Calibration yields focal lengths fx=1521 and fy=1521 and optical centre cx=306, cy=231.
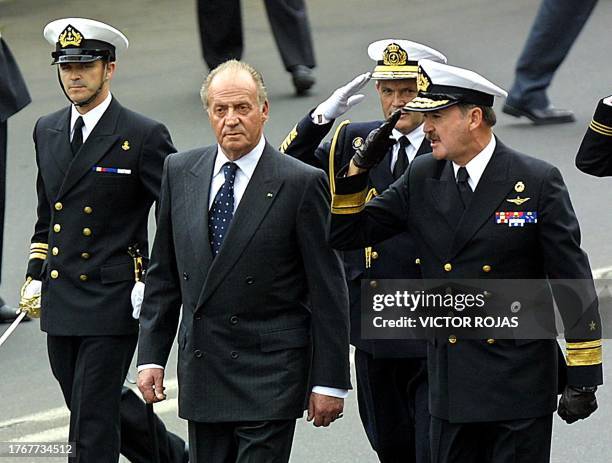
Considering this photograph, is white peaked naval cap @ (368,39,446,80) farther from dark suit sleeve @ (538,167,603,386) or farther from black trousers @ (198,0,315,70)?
black trousers @ (198,0,315,70)

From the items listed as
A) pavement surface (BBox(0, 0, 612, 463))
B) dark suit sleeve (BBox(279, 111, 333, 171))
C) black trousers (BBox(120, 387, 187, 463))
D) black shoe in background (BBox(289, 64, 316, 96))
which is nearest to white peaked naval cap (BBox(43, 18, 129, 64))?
dark suit sleeve (BBox(279, 111, 333, 171))

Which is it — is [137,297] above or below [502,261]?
below

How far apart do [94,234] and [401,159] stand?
1.27 meters

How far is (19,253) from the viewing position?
982cm

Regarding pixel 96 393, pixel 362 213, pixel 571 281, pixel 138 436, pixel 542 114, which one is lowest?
pixel 542 114

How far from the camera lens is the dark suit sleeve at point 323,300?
5.07 metres

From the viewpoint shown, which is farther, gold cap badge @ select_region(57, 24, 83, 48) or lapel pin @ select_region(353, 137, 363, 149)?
gold cap badge @ select_region(57, 24, 83, 48)

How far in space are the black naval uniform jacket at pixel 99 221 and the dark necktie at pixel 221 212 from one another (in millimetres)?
991

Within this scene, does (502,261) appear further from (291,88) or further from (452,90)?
(291,88)

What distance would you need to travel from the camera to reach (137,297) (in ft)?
20.0

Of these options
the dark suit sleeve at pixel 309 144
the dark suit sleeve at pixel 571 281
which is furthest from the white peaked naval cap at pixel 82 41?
the dark suit sleeve at pixel 571 281

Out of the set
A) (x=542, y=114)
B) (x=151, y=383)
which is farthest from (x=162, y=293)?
(x=542, y=114)

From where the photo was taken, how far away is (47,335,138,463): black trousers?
6.03m

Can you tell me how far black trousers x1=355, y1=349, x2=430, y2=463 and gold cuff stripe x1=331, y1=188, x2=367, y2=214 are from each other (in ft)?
3.84
